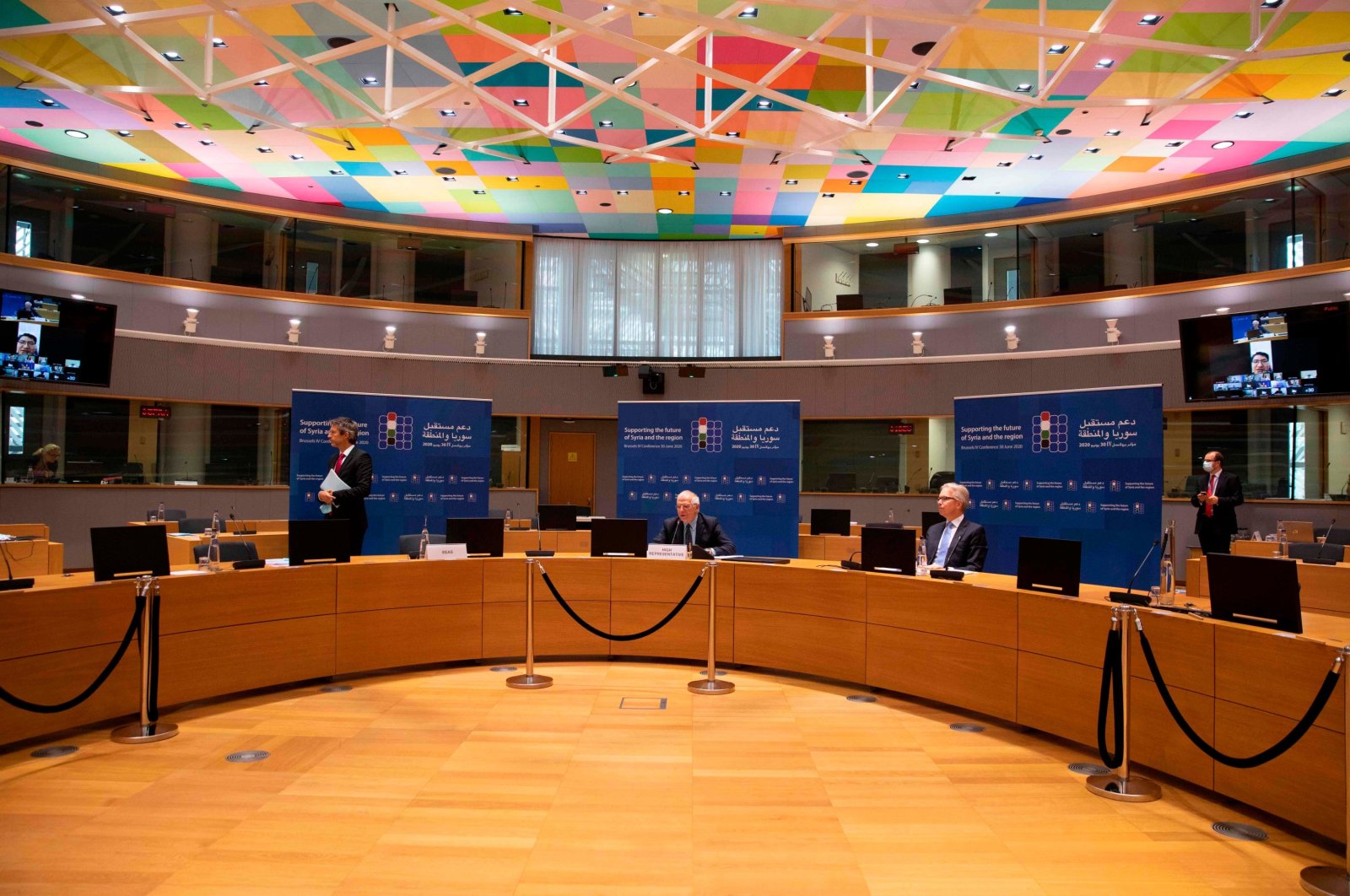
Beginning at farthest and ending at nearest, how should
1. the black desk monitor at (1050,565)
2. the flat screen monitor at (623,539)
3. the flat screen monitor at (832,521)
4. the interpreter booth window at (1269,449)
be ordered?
the interpreter booth window at (1269,449) < the flat screen monitor at (832,521) < the flat screen monitor at (623,539) < the black desk monitor at (1050,565)

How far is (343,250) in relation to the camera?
12.8 meters

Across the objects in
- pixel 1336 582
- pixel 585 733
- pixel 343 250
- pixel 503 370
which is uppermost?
pixel 343 250

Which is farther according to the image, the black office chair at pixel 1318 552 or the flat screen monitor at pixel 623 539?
the black office chair at pixel 1318 552

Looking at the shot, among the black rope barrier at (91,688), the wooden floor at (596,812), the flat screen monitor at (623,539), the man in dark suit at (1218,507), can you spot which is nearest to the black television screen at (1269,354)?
the man in dark suit at (1218,507)

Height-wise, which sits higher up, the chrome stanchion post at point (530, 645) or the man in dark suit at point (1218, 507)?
the man in dark suit at point (1218, 507)

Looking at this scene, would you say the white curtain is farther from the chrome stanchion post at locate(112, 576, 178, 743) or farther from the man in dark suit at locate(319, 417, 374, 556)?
the chrome stanchion post at locate(112, 576, 178, 743)

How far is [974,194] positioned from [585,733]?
31.9ft

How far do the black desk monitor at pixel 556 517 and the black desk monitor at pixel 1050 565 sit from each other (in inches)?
155

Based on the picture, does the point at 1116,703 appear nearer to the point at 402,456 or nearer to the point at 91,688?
the point at 91,688

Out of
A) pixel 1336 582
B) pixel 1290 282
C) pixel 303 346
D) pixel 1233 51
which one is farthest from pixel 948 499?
pixel 303 346

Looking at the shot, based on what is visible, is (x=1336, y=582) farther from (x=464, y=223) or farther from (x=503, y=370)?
(x=464, y=223)

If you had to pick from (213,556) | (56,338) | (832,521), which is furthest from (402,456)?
(832,521)

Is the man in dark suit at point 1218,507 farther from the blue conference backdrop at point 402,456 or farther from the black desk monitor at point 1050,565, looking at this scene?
the blue conference backdrop at point 402,456

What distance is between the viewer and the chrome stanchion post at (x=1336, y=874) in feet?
9.62
